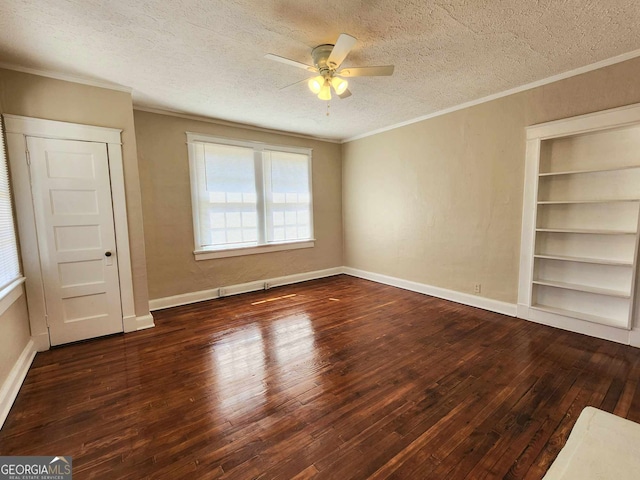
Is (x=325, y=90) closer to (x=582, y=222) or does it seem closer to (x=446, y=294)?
(x=582, y=222)

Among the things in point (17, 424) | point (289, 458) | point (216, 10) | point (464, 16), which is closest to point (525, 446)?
point (289, 458)

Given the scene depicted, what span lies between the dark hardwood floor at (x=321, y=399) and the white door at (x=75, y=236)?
31 cm

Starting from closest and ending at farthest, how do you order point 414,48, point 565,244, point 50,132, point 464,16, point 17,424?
point 17,424 < point 464,16 < point 414,48 < point 50,132 < point 565,244

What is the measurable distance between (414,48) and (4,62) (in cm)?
366

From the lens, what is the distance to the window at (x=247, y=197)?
14.3 feet

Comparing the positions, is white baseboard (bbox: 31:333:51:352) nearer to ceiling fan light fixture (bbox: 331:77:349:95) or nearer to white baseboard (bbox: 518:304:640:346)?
ceiling fan light fixture (bbox: 331:77:349:95)

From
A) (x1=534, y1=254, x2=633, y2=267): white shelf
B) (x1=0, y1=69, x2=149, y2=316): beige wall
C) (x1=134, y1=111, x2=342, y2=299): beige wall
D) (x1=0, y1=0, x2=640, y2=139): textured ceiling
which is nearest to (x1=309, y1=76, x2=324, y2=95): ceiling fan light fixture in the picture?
(x1=0, y1=0, x2=640, y2=139): textured ceiling

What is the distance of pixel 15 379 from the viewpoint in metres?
2.23

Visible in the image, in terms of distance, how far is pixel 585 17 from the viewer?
2094 millimetres

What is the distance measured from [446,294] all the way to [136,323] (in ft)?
13.6

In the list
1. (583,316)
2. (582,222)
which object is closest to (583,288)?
(583,316)

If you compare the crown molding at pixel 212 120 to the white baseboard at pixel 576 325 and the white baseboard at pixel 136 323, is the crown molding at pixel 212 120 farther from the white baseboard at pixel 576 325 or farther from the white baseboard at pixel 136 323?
the white baseboard at pixel 576 325

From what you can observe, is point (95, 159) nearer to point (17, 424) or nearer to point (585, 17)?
point (17, 424)

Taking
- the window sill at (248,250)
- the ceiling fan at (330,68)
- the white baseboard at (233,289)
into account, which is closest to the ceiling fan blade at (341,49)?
the ceiling fan at (330,68)
